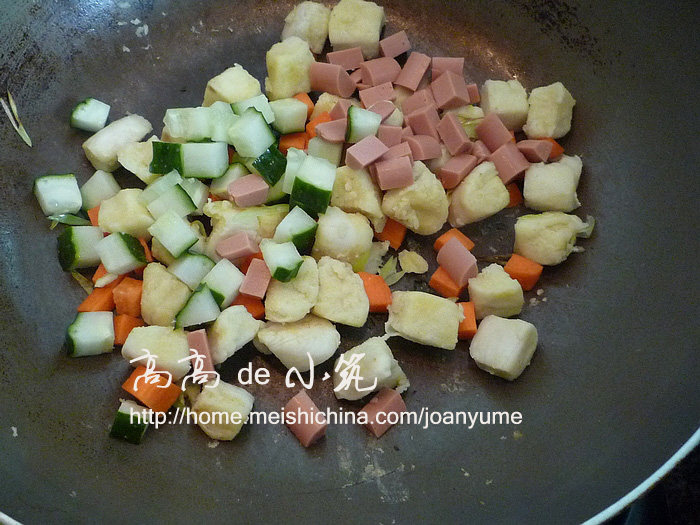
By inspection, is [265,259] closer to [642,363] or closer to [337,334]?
[337,334]

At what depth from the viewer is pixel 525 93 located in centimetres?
222

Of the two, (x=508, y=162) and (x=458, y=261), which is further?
(x=508, y=162)

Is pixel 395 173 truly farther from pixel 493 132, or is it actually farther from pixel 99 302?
pixel 99 302

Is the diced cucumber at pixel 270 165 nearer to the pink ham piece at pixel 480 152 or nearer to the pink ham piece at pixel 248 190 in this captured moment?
the pink ham piece at pixel 248 190

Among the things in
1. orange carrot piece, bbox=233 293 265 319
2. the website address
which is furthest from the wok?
orange carrot piece, bbox=233 293 265 319

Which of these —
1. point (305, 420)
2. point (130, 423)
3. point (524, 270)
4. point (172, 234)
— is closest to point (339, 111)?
point (172, 234)

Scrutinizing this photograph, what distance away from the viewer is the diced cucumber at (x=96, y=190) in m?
2.08

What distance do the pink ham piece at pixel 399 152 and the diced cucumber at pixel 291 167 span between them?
0.26 m

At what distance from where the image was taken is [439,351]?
1.96 meters

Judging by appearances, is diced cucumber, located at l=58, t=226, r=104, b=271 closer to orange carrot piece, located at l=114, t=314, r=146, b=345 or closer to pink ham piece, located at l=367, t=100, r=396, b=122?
orange carrot piece, located at l=114, t=314, r=146, b=345

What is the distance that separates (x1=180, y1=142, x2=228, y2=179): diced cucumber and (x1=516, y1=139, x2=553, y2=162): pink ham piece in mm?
982

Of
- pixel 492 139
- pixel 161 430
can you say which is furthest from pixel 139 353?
pixel 492 139

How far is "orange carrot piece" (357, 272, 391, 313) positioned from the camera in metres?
1.94

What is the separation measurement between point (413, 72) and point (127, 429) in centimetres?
147
